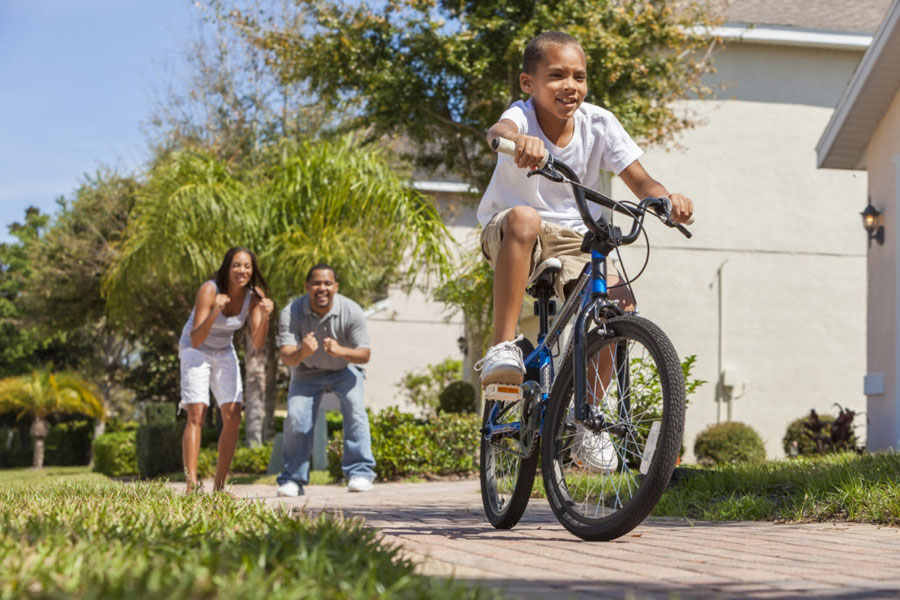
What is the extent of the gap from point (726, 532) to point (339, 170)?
12024mm

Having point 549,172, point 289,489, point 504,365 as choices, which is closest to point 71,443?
point 289,489

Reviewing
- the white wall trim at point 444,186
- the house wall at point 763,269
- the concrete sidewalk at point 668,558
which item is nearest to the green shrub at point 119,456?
the white wall trim at point 444,186

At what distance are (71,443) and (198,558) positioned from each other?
35.4m

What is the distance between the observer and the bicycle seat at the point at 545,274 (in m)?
4.48

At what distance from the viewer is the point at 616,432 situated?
3.87 meters

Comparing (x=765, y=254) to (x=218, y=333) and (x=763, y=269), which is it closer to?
(x=763, y=269)

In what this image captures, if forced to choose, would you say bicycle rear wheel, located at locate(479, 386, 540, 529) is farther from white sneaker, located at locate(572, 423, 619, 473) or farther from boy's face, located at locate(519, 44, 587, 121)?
boy's face, located at locate(519, 44, 587, 121)

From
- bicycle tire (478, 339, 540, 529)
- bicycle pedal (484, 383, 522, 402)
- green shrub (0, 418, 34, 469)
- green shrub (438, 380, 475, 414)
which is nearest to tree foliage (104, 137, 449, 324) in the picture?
green shrub (438, 380, 475, 414)

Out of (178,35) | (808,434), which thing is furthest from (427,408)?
(808,434)

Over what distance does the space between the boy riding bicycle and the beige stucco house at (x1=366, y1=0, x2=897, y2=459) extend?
13.4 metres

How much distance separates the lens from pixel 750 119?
1862 centimetres

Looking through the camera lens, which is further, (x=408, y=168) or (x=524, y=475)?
(x=408, y=168)

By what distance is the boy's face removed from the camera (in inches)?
179

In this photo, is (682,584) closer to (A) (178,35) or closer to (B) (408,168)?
(B) (408,168)
